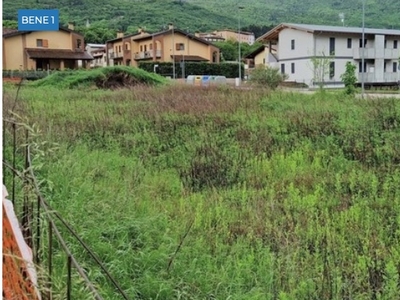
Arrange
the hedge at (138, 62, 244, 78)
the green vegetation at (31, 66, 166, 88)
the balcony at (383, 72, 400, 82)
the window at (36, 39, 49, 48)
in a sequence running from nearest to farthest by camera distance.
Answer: the green vegetation at (31, 66, 166, 88)
the balcony at (383, 72, 400, 82)
the window at (36, 39, 49, 48)
the hedge at (138, 62, 244, 78)

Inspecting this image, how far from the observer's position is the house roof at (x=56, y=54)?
36.7m

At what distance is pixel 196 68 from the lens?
3897 centimetres

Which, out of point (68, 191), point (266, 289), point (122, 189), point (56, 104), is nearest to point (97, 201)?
point (68, 191)

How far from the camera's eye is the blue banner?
2.99 m

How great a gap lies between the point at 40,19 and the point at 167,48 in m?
41.0

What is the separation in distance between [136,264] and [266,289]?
31.8 inches

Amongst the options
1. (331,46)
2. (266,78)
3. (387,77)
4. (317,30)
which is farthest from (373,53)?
(266,78)

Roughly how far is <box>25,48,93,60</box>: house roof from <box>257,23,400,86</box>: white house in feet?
46.0

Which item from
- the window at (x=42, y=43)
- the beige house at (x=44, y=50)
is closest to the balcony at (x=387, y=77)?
the beige house at (x=44, y=50)

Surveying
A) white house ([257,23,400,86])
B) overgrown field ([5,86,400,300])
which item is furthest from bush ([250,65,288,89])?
overgrown field ([5,86,400,300])

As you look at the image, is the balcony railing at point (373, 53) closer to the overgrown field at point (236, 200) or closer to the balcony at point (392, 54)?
the balcony at point (392, 54)

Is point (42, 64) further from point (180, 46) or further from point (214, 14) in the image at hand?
point (214, 14)

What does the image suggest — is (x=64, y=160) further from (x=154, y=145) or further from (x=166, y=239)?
(x=154, y=145)

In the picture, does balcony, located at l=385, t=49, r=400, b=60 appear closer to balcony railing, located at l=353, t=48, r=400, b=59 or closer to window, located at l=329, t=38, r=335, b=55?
balcony railing, located at l=353, t=48, r=400, b=59
